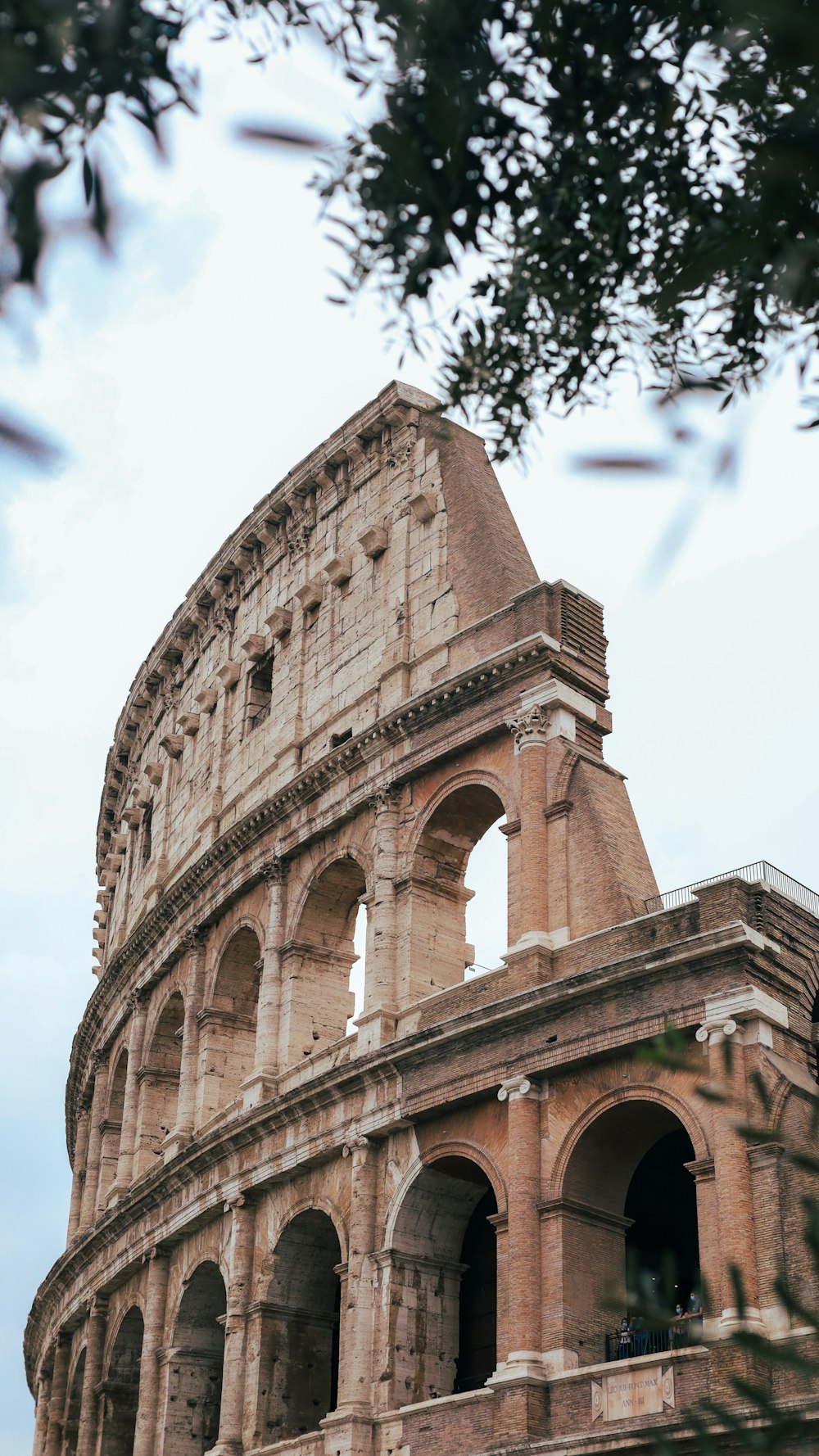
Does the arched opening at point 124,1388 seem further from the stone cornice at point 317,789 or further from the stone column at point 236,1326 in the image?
the stone cornice at point 317,789

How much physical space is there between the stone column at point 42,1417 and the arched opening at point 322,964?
10.2 metres

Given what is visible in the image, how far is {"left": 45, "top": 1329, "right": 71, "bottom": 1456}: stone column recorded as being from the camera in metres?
26.4

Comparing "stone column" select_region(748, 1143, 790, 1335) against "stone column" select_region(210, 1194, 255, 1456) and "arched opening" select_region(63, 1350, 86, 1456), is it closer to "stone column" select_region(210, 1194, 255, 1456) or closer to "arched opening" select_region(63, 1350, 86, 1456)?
"stone column" select_region(210, 1194, 255, 1456)

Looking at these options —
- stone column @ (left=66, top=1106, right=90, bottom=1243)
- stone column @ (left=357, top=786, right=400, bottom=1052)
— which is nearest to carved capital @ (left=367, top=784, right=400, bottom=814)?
stone column @ (left=357, top=786, right=400, bottom=1052)

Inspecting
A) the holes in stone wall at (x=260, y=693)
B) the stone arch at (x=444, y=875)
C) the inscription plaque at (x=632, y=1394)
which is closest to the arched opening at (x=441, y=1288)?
the stone arch at (x=444, y=875)

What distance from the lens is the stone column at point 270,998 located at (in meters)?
20.7

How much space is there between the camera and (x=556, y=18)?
6.62 metres

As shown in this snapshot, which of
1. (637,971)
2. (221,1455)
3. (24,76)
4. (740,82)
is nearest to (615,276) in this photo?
(740,82)

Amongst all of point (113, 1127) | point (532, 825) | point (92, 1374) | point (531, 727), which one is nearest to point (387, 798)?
point (531, 727)

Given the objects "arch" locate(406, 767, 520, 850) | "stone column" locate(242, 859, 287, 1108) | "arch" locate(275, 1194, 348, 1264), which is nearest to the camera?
"arch" locate(275, 1194, 348, 1264)

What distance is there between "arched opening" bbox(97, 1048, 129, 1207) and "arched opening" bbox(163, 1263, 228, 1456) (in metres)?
5.95

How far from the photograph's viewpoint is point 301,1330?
19.4 m

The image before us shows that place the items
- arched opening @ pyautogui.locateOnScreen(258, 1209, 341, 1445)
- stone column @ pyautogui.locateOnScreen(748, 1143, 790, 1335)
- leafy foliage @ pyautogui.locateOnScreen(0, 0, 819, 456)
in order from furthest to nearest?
arched opening @ pyautogui.locateOnScreen(258, 1209, 341, 1445), stone column @ pyautogui.locateOnScreen(748, 1143, 790, 1335), leafy foliage @ pyautogui.locateOnScreen(0, 0, 819, 456)

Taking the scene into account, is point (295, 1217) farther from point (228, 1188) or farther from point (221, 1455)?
point (221, 1455)
